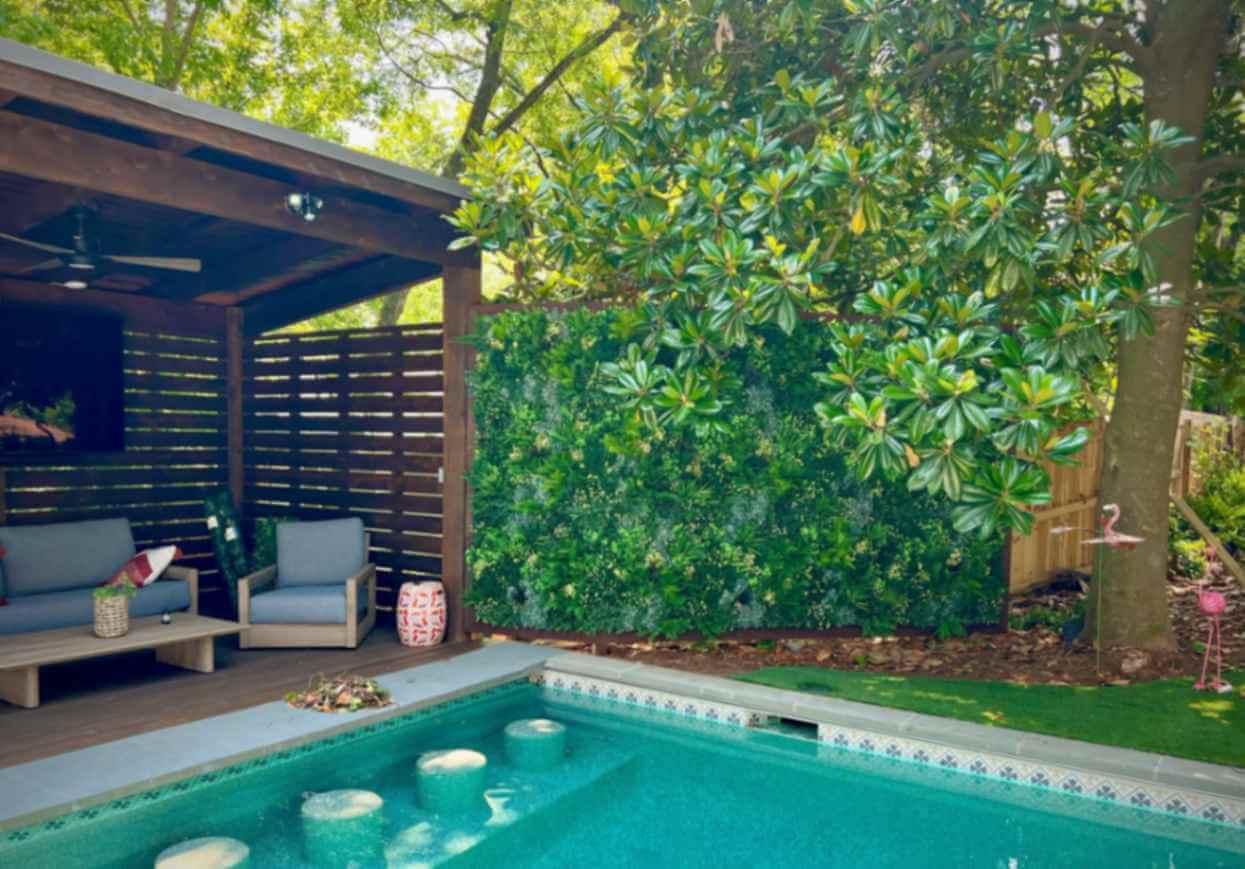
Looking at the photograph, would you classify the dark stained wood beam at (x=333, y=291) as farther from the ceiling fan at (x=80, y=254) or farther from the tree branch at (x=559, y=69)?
the tree branch at (x=559, y=69)

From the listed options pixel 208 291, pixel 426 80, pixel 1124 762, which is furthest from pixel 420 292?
pixel 1124 762

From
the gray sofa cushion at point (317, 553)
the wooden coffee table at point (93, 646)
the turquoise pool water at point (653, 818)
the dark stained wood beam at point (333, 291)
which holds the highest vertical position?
the dark stained wood beam at point (333, 291)

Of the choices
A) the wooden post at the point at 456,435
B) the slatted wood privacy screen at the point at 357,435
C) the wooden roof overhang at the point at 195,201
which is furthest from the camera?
the slatted wood privacy screen at the point at 357,435

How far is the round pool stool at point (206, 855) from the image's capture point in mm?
3570

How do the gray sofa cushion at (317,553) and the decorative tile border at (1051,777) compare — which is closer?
the decorative tile border at (1051,777)

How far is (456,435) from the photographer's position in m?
6.98

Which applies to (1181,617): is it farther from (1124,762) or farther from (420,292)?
(420,292)

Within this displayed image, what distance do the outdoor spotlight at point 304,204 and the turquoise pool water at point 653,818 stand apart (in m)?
3.03

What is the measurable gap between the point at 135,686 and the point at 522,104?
9691 mm

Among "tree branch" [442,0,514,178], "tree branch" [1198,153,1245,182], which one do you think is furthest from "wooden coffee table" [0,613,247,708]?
"tree branch" [442,0,514,178]

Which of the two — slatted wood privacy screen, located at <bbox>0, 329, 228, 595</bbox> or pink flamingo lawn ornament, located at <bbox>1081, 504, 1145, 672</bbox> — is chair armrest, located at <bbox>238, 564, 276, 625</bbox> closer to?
slatted wood privacy screen, located at <bbox>0, 329, 228, 595</bbox>

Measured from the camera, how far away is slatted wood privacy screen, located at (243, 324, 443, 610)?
305 inches

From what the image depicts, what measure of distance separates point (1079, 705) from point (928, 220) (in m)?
2.90

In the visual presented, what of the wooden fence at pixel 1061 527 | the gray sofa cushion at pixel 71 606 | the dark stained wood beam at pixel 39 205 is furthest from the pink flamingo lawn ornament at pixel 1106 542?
the dark stained wood beam at pixel 39 205
